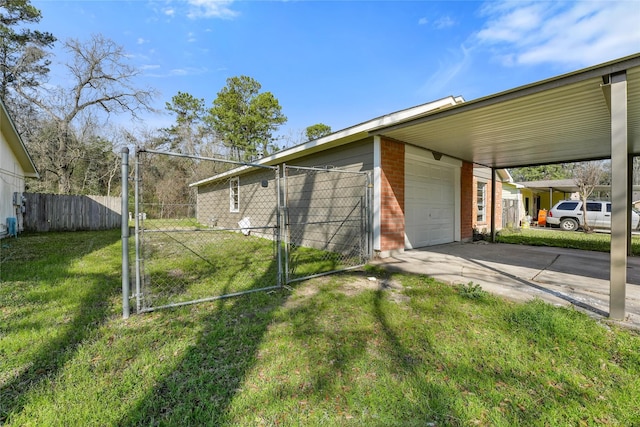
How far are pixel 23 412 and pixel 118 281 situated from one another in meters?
2.90

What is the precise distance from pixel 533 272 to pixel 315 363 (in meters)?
4.50

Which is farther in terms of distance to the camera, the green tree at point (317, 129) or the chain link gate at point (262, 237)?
the green tree at point (317, 129)

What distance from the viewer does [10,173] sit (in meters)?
8.78

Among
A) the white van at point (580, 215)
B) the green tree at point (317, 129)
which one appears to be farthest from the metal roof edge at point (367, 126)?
the green tree at point (317, 129)

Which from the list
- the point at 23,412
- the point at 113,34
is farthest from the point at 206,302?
the point at 113,34

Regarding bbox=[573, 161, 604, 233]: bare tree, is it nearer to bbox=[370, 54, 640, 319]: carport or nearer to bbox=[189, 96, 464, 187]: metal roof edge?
bbox=[370, 54, 640, 319]: carport

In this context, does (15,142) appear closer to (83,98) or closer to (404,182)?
(83,98)

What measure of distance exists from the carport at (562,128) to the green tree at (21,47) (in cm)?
1997

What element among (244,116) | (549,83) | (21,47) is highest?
(21,47)

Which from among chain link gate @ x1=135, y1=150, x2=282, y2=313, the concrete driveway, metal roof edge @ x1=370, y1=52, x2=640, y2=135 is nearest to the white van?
the concrete driveway

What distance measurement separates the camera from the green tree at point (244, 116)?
19453 millimetres

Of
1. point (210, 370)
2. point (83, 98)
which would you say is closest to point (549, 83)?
point (210, 370)

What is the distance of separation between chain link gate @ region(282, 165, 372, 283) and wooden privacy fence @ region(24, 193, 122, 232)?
34.7 feet

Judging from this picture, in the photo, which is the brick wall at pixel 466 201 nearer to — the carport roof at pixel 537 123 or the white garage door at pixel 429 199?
the white garage door at pixel 429 199
